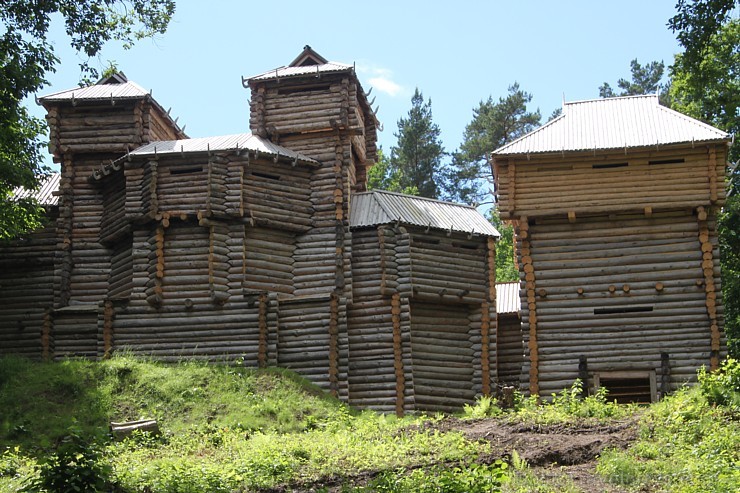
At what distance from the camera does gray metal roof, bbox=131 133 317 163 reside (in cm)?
3291

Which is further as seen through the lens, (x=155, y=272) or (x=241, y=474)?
(x=155, y=272)

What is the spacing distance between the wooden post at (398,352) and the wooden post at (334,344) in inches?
72.1

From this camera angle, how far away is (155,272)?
32031 millimetres

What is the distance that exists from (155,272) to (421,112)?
3542 centimetres

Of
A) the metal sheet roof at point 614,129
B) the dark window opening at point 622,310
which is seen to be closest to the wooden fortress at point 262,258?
the metal sheet roof at point 614,129

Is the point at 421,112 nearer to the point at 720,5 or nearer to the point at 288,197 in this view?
the point at 288,197

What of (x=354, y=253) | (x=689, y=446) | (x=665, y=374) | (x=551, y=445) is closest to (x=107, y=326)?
(x=354, y=253)

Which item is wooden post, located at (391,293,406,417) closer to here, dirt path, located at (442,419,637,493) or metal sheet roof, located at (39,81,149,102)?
dirt path, located at (442,419,637,493)

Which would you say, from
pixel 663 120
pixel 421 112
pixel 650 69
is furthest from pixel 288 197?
pixel 650 69

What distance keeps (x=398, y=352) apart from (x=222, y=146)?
8.83m

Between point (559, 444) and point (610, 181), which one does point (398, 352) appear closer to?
point (610, 181)

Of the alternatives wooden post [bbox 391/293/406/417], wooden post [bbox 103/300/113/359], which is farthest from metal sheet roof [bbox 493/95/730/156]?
wooden post [bbox 103/300/113/359]

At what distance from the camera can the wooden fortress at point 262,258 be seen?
105ft

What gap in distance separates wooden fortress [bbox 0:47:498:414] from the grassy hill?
2.26 metres
